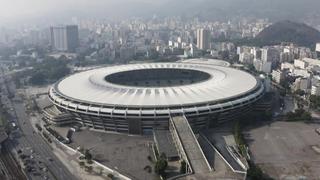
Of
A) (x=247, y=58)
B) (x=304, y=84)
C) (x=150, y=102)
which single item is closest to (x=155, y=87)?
(x=150, y=102)

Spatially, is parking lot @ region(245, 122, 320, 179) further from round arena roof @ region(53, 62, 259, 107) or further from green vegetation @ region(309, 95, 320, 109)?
green vegetation @ region(309, 95, 320, 109)

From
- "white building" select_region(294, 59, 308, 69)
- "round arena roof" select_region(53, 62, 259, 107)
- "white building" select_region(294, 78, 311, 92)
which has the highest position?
"round arena roof" select_region(53, 62, 259, 107)

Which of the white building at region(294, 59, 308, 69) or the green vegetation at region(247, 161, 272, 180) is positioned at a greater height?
the white building at region(294, 59, 308, 69)

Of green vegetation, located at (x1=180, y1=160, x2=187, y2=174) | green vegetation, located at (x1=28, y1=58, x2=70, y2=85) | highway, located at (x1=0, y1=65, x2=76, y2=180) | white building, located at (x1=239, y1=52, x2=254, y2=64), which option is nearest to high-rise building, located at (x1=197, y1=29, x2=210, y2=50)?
white building, located at (x1=239, y1=52, x2=254, y2=64)

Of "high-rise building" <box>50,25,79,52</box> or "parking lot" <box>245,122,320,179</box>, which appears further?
"high-rise building" <box>50,25,79,52</box>

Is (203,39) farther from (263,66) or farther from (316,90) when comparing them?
(316,90)

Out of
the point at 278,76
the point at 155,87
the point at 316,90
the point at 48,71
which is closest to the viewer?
the point at 155,87

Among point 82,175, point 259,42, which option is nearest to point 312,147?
point 82,175

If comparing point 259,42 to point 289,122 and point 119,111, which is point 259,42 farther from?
point 119,111
